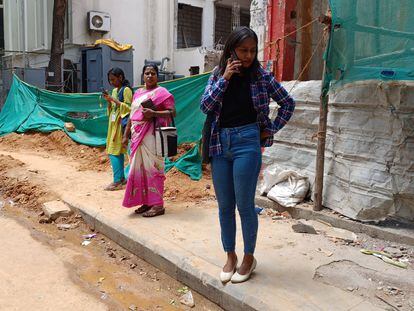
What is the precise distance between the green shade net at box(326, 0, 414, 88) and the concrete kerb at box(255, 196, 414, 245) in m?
1.33

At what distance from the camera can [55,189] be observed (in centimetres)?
614

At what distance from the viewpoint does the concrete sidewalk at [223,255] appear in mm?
2836

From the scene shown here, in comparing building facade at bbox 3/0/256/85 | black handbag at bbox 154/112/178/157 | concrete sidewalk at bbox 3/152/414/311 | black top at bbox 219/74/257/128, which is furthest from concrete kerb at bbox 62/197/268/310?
building facade at bbox 3/0/256/85

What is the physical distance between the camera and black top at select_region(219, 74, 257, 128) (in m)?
2.86

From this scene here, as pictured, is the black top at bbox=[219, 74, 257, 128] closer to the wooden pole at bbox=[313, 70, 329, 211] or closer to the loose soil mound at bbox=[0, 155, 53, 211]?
the wooden pole at bbox=[313, 70, 329, 211]

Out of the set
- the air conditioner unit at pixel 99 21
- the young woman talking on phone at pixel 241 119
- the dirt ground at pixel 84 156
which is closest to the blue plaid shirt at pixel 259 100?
the young woman talking on phone at pixel 241 119

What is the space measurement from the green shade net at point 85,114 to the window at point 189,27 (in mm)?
10781

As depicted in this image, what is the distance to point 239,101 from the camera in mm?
2867

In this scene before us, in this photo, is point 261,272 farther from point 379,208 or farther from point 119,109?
point 119,109

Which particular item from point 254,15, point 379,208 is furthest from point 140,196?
point 254,15

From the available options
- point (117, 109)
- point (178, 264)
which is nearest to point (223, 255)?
point (178, 264)

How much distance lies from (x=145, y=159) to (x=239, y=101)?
2053 mm

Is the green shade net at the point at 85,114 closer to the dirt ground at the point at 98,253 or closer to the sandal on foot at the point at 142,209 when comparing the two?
the dirt ground at the point at 98,253

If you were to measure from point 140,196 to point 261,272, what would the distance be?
196 cm
